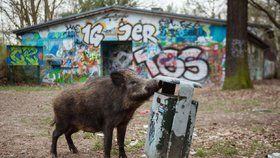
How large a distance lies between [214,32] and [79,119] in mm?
19142

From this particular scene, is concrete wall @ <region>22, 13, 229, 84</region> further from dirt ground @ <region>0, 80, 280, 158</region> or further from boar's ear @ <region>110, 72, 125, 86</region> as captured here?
boar's ear @ <region>110, 72, 125, 86</region>

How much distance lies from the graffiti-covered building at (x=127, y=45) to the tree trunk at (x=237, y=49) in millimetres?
5117

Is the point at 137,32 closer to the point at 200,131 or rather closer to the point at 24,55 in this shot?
the point at 24,55

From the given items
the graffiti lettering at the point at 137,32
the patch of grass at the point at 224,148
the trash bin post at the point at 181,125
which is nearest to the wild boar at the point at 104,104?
the trash bin post at the point at 181,125

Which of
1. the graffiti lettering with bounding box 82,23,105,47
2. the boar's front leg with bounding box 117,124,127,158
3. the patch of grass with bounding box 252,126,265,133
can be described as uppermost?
the graffiti lettering with bounding box 82,23,105,47

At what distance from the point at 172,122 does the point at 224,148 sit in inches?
96.8

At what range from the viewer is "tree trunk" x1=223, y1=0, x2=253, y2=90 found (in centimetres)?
1934

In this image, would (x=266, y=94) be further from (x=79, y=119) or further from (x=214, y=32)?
(x=79, y=119)

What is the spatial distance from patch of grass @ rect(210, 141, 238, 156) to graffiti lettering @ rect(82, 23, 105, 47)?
1948 centimetres

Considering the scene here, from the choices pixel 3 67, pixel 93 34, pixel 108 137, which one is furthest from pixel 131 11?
pixel 108 137

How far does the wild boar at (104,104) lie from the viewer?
632cm

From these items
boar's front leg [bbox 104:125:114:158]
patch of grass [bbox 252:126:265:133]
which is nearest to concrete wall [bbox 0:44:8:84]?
patch of grass [bbox 252:126:265:133]

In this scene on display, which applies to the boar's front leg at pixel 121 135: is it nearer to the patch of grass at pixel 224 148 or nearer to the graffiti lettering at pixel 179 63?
the patch of grass at pixel 224 148

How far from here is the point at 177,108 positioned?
5.74m
